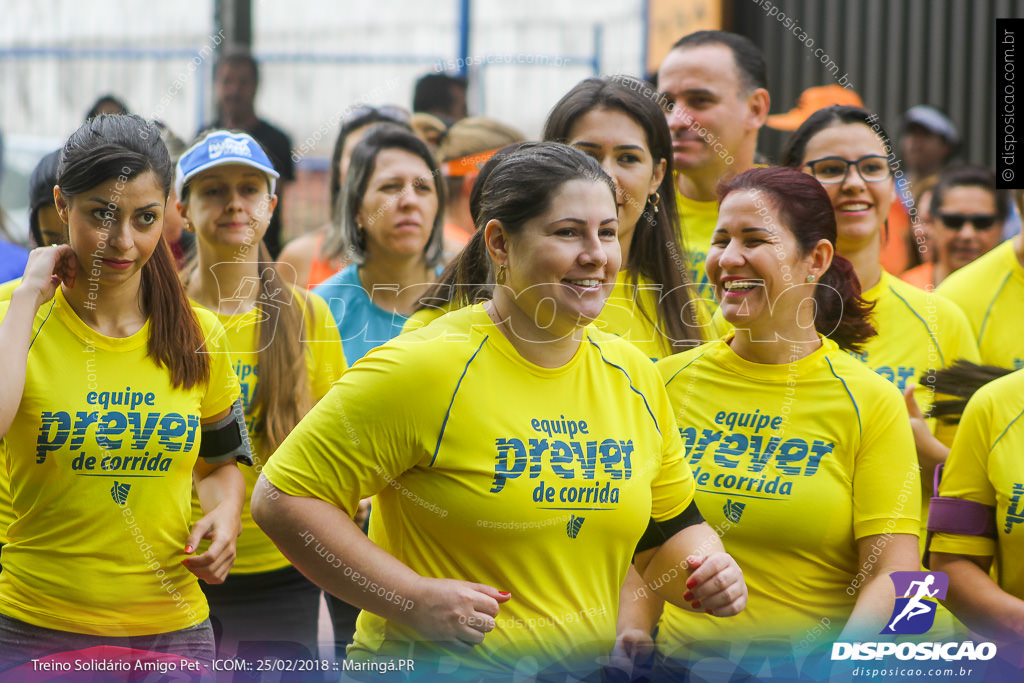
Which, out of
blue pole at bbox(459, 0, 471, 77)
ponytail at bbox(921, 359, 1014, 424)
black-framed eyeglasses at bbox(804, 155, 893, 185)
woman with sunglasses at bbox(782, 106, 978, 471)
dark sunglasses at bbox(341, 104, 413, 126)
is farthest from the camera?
blue pole at bbox(459, 0, 471, 77)

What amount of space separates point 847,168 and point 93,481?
2.25 metres

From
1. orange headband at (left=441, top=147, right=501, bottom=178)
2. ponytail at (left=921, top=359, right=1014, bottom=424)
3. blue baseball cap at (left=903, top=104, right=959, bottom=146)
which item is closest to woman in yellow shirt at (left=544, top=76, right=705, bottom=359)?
ponytail at (left=921, top=359, right=1014, bottom=424)

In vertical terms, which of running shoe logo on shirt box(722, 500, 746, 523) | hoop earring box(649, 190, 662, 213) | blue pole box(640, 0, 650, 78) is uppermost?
blue pole box(640, 0, 650, 78)

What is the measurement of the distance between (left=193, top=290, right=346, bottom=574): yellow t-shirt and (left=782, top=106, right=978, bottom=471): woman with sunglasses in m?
1.52

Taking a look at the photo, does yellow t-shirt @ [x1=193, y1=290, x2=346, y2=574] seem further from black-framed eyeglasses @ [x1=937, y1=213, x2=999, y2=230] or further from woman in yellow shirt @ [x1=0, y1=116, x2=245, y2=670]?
black-framed eyeglasses @ [x1=937, y1=213, x2=999, y2=230]

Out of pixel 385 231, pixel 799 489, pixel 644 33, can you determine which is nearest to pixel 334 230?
pixel 385 231

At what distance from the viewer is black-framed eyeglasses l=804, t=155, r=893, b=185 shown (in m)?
3.23

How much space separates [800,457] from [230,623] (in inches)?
65.2

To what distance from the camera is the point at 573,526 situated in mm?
2096

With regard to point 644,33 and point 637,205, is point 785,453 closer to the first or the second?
point 637,205

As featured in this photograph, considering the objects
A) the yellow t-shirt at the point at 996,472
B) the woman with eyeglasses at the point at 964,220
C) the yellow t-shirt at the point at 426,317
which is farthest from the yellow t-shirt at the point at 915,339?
the woman with eyeglasses at the point at 964,220

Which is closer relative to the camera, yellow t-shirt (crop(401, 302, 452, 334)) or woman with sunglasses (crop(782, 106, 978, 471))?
yellow t-shirt (crop(401, 302, 452, 334))

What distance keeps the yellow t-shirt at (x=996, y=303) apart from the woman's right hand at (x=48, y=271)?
2.56 metres

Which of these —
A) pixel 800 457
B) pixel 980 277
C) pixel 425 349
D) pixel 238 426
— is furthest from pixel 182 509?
pixel 980 277
